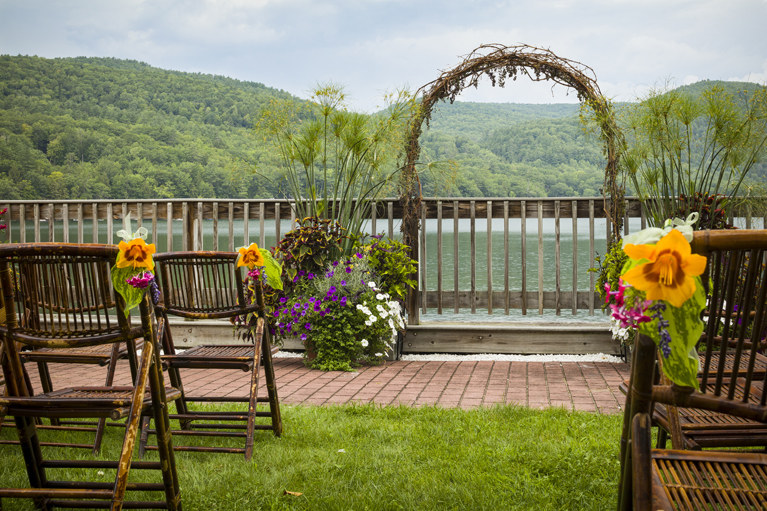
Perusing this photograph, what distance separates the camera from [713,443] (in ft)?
5.70

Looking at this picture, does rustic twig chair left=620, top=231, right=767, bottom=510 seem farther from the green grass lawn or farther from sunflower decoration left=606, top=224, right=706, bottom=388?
the green grass lawn

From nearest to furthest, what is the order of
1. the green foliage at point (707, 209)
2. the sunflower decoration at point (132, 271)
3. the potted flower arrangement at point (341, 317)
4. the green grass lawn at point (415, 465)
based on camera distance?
the sunflower decoration at point (132, 271) → the green grass lawn at point (415, 465) → the green foliage at point (707, 209) → the potted flower arrangement at point (341, 317)

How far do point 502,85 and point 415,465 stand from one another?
4.25 metres

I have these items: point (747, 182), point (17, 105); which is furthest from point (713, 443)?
point (17, 105)

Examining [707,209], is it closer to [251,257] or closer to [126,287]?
[251,257]

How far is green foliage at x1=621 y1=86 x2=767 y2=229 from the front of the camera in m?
4.90

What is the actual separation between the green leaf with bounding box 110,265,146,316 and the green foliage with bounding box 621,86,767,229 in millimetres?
4338

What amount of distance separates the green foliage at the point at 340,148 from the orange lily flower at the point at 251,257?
257 cm

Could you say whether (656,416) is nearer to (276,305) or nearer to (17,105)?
(276,305)

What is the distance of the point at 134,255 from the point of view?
6.63 ft

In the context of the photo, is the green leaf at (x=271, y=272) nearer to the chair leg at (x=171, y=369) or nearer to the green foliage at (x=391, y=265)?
the chair leg at (x=171, y=369)

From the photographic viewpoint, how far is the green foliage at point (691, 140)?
490 centimetres

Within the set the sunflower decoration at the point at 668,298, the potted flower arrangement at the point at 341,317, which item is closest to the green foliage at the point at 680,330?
the sunflower decoration at the point at 668,298

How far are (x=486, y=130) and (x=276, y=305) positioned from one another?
11.4 meters
